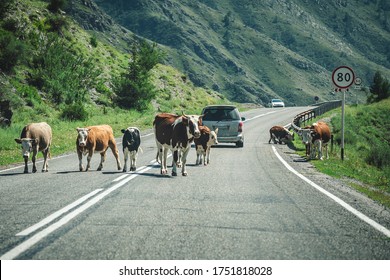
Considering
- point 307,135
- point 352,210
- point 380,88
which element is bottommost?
point 352,210

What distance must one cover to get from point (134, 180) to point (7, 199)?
319cm

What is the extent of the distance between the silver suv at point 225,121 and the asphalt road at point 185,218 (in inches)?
368

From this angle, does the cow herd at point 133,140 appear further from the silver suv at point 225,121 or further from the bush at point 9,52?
the bush at point 9,52

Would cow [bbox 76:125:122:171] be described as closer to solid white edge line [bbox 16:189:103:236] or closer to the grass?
solid white edge line [bbox 16:189:103:236]

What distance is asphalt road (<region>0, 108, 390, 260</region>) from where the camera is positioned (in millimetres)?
5112

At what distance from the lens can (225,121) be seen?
2111 centimetres

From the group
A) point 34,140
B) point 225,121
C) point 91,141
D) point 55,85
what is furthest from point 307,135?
point 55,85

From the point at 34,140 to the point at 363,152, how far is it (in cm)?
2127

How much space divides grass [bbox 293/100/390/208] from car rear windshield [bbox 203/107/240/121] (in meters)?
3.51

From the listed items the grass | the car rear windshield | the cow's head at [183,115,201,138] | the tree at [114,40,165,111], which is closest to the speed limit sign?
the grass

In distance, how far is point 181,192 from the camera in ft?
30.0

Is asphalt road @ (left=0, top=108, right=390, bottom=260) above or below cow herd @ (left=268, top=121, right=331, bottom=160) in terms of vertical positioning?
below

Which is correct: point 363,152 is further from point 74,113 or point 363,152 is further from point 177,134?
point 74,113

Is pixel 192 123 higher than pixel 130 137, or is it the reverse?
pixel 192 123
